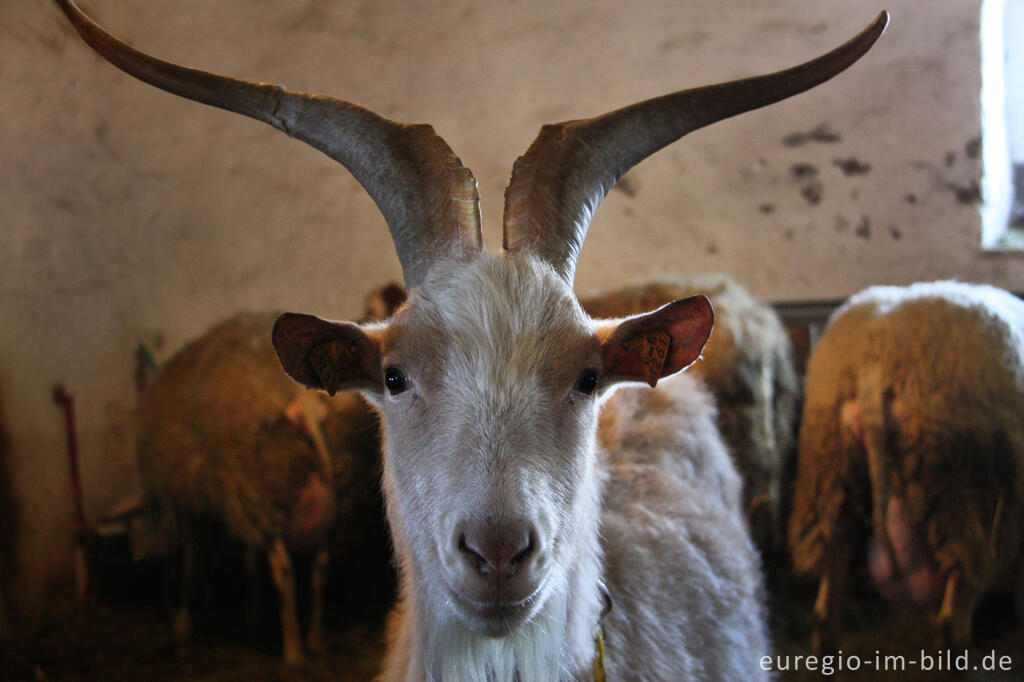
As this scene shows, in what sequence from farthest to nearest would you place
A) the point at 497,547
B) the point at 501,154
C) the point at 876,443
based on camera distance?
1. the point at 501,154
2. the point at 876,443
3. the point at 497,547

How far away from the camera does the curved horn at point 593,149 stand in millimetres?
2133

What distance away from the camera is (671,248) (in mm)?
5352

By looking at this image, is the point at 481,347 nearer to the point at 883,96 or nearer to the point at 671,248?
the point at 671,248

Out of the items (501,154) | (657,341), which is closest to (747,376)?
(501,154)

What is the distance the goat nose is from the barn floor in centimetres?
273

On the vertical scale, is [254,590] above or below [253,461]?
below

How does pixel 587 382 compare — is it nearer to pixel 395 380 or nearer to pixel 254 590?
pixel 395 380

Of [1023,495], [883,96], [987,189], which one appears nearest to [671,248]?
[883,96]

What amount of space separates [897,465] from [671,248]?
221cm

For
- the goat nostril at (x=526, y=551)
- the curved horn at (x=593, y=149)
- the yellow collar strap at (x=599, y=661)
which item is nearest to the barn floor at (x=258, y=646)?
the yellow collar strap at (x=599, y=661)

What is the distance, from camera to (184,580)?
4.46 metres

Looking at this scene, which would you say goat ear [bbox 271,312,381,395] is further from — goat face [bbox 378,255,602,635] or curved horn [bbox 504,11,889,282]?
curved horn [bbox 504,11,889,282]

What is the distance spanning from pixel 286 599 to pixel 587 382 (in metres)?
3.06

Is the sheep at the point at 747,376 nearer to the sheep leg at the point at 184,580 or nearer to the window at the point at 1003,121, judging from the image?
the window at the point at 1003,121
